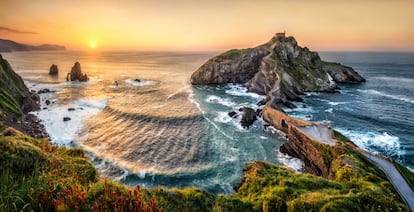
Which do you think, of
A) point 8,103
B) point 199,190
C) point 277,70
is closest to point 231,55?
point 277,70

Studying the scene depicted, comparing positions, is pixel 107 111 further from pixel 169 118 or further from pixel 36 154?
pixel 36 154

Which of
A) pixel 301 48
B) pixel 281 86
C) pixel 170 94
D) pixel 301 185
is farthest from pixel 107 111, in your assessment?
pixel 301 48

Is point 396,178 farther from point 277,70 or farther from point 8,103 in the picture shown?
point 8,103

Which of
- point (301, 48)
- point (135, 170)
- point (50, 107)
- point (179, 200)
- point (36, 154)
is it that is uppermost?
point (301, 48)

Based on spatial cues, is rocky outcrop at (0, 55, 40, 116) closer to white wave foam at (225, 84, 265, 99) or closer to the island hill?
the island hill

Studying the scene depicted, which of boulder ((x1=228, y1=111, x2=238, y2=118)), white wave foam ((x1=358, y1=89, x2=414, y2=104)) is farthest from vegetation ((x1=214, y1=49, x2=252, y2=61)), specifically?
boulder ((x1=228, y1=111, x2=238, y2=118))
